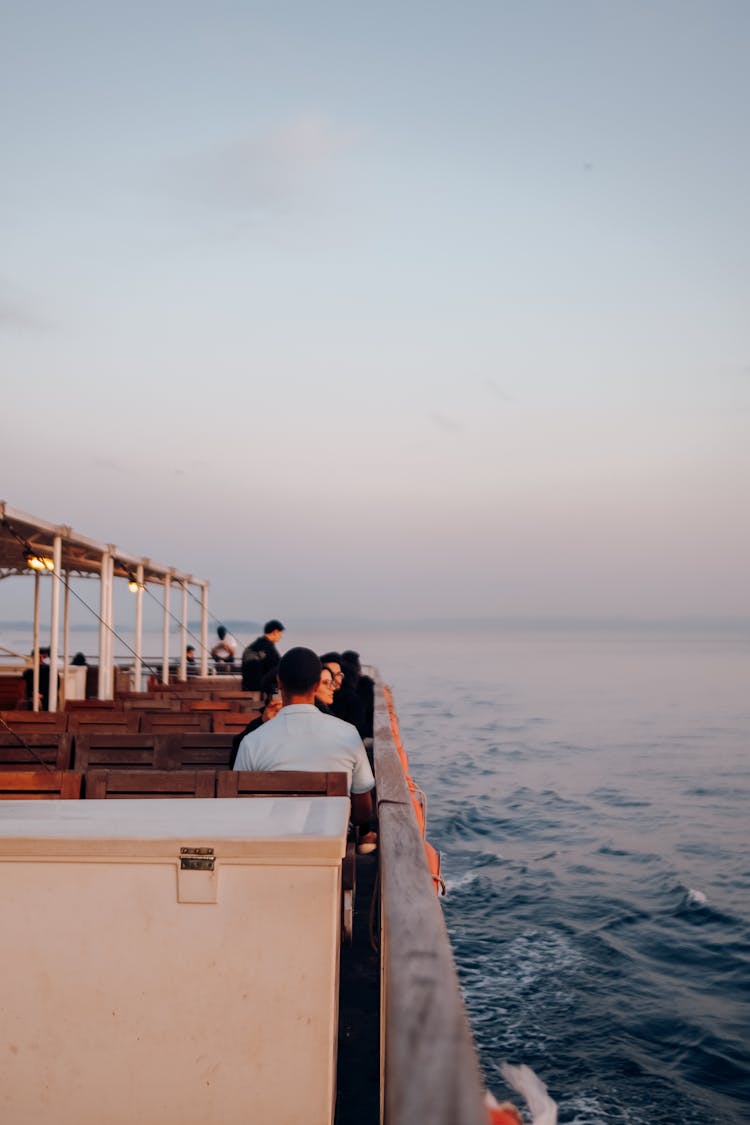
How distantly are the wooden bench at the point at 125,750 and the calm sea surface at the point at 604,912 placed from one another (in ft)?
10.5

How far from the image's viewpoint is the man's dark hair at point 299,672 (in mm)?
4059

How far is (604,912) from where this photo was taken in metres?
10.7

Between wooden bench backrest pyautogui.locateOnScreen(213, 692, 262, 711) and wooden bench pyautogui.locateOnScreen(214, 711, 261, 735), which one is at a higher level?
wooden bench pyautogui.locateOnScreen(214, 711, 261, 735)

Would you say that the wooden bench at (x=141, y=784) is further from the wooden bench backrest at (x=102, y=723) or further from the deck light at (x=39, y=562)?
the deck light at (x=39, y=562)

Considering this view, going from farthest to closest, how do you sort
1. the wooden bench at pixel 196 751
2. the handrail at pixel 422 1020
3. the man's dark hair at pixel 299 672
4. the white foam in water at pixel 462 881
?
the white foam in water at pixel 462 881 < the wooden bench at pixel 196 751 < the man's dark hair at pixel 299 672 < the handrail at pixel 422 1020

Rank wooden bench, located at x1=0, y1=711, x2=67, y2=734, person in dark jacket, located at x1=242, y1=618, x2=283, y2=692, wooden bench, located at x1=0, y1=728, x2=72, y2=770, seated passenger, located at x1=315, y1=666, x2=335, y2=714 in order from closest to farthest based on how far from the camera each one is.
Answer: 1. wooden bench, located at x1=0, y1=728, x2=72, y2=770
2. seated passenger, located at x1=315, y1=666, x2=335, y2=714
3. wooden bench, located at x1=0, y1=711, x2=67, y2=734
4. person in dark jacket, located at x1=242, y1=618, x2=283, y2=692

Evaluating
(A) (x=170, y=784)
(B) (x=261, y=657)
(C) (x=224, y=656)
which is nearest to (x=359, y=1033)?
(A) (x=170, y=784)

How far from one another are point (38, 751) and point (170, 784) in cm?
283

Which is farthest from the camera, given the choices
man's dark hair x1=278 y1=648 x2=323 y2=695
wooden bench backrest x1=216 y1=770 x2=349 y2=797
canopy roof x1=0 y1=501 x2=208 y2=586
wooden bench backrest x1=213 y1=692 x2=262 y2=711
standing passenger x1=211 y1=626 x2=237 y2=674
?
standing passenger x1=211 y1=626 x2=237 y2=674

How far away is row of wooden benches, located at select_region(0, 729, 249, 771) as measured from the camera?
19.4 feet

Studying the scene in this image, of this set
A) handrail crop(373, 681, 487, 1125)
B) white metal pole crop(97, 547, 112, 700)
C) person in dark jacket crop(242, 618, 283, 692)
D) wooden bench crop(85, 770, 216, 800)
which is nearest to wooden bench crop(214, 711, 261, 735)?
person in dark jacket crop(242, 618, 283, 692)

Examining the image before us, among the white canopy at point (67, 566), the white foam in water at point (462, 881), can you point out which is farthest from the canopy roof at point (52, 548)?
the white foam in water at point (462, 881)

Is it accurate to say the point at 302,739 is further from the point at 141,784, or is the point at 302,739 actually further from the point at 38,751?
the point at 38,751

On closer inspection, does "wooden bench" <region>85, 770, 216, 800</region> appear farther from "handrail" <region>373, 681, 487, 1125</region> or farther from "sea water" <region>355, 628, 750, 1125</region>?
"sea water" <region>355, 628, 750, 1125</region>
